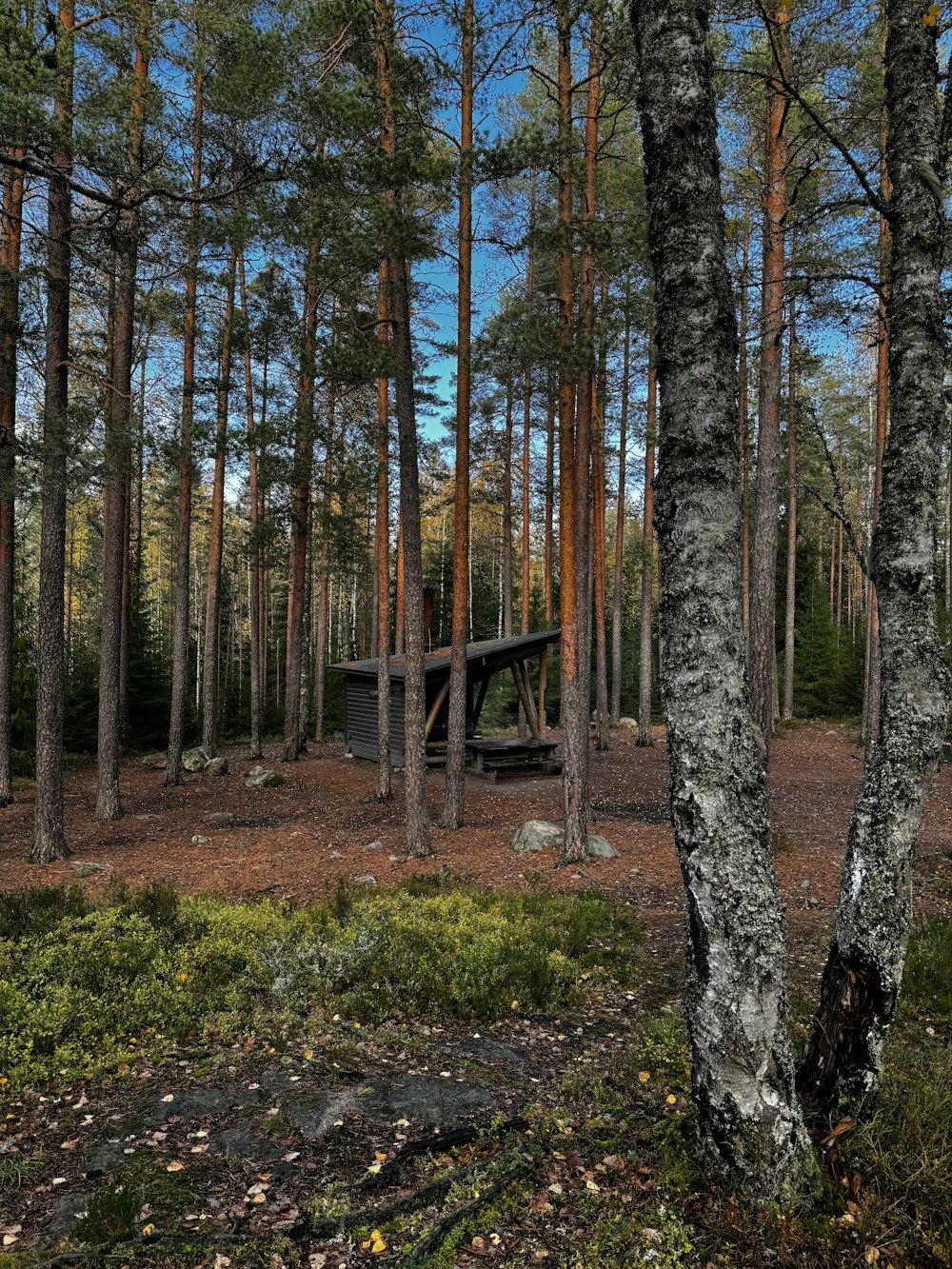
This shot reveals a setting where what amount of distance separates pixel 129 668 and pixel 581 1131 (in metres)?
19.1

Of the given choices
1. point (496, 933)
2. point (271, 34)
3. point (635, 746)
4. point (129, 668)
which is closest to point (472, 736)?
point (635, 746)

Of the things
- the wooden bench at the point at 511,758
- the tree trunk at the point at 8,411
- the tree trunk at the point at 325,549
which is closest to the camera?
the tree trunk at the point at 8,411

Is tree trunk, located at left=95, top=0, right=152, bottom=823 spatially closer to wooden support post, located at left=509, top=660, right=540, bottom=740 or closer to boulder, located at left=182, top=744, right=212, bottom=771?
boulder, located at left=182, top=744, right=212, bottom=771

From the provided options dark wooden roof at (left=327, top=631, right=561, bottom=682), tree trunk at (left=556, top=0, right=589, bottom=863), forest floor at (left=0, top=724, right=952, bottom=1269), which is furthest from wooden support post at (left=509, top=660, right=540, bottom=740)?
forest floor at (left=0, top=724, right=952, bottom=1269)

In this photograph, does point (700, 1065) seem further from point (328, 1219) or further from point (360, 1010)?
point (360, 1010)

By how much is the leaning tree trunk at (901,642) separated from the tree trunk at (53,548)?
858 centimetres

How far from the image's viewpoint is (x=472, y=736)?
60.5 ft

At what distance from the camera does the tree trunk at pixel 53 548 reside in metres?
8.49

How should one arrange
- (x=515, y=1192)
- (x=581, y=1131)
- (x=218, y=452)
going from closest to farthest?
(x=515, y=1192) → (x=581, y=1131) → (x=218, y=452)

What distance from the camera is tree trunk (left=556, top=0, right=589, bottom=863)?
341 inches

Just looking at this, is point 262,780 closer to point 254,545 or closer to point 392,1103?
point 254,545

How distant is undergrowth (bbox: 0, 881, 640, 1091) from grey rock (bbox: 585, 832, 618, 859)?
7.89ft

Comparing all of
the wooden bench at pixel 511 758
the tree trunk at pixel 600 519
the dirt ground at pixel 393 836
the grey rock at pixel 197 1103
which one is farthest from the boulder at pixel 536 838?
the tree trunk at pixel 600 519

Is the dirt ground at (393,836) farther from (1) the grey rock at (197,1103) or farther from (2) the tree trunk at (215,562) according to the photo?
(1) the grey rock at (197,1103)
